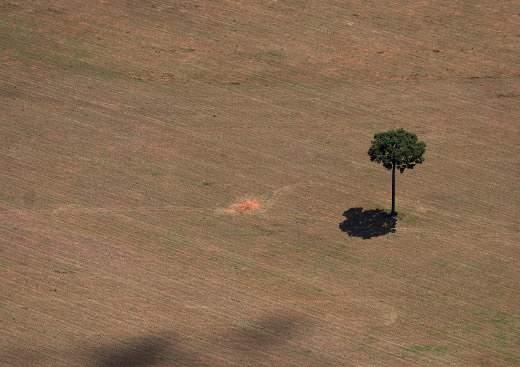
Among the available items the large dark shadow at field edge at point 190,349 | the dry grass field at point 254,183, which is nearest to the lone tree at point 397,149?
the dry grass field at point 254,183

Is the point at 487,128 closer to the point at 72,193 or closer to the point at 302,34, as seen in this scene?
the point at 302,34

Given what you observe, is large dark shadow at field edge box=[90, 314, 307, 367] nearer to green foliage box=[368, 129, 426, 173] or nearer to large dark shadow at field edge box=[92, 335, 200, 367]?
large dark shadow at field edge box=[92, 335, 200, 367]

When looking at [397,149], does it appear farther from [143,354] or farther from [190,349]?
[143,354]

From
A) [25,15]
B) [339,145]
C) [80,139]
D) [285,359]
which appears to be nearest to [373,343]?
[285,359]

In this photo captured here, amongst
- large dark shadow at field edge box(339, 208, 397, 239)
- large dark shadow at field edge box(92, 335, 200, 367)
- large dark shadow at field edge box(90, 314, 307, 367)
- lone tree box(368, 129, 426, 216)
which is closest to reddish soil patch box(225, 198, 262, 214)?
large dark shadow at field edge box(339, 208, 397, 239)

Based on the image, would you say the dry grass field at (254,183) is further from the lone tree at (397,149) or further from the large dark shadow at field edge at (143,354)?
the lone tree at (397,149)

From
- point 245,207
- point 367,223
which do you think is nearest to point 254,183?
point 245,207
